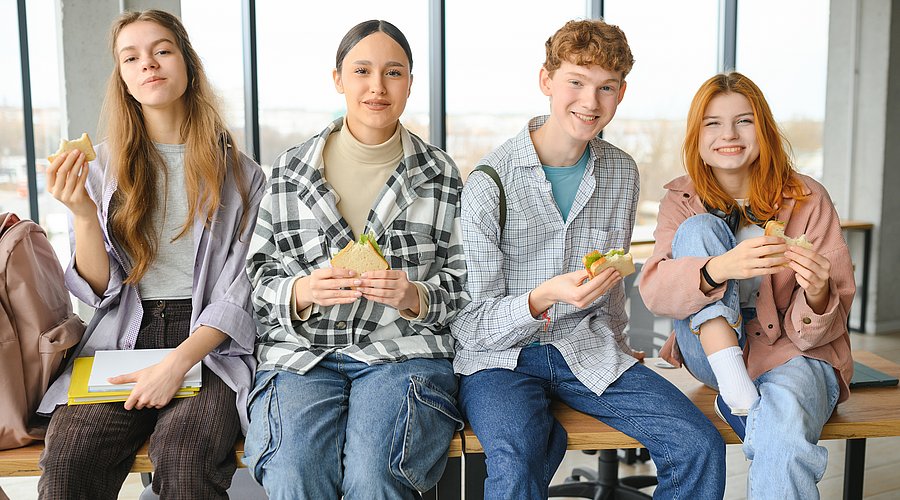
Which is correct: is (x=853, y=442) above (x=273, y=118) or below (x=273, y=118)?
below

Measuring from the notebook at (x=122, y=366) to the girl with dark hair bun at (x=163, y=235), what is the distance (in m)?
0.03

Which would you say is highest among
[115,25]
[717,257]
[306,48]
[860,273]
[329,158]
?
[306,48]

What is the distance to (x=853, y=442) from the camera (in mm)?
2344

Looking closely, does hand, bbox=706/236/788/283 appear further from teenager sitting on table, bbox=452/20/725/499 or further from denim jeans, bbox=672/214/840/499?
teenager sitting on table, bbox=452/20/725/499

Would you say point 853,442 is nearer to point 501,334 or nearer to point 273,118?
point 501,334

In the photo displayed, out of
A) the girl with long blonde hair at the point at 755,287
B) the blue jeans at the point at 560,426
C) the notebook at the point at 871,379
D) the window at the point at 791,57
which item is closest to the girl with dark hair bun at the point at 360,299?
the blue jeans at the point at 560,426

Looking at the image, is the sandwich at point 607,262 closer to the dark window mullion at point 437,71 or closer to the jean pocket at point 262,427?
the jean pocket at point 262,427

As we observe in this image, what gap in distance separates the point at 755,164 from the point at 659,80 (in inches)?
154

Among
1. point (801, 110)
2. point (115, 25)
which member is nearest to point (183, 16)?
point (115, 25)

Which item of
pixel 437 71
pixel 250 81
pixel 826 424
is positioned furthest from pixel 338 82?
pixel 437 71

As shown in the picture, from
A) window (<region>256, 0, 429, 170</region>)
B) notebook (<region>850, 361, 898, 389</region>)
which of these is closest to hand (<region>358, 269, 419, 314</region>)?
notebook (<region>850, 361, 898, 389</region>)

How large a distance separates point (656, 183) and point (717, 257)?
4251 mm

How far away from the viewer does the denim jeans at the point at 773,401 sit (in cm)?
186

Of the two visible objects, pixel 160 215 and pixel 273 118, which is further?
pixel 273 118
